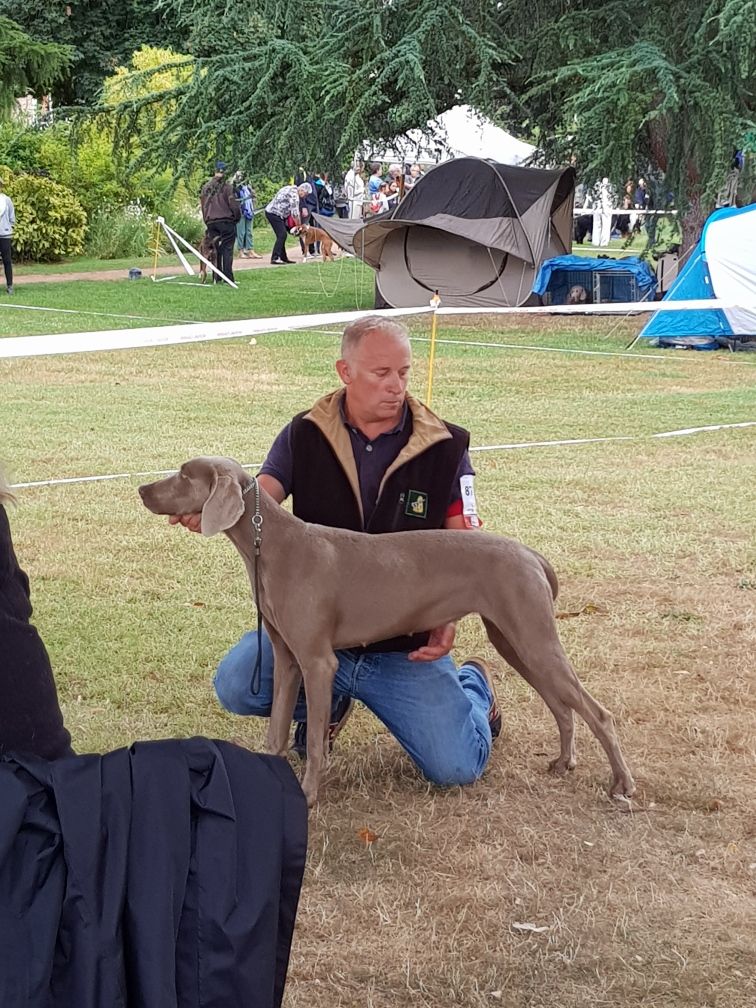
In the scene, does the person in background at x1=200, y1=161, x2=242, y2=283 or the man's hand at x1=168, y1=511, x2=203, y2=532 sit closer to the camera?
the man's hand at x1=168, y1=511, x2=203, y2=532

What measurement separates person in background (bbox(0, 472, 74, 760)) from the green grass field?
119cm

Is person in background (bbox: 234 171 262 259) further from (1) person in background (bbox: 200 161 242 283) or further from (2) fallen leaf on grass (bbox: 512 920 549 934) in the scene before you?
(2) fallen leaf on grass (bbox: 512 920 549 934)

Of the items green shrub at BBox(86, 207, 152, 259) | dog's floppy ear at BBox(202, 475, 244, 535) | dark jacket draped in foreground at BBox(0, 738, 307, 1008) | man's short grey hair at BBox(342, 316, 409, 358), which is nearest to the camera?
dark jacket draped in foreground at BBox(0, 738, 307, 1008)

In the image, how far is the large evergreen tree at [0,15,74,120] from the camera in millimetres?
24156

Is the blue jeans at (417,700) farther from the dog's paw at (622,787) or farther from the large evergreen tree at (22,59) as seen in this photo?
the large evergreen tree at (22,59)

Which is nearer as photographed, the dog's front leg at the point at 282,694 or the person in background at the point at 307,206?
Answer: the dog's front leg at the point at 282,694

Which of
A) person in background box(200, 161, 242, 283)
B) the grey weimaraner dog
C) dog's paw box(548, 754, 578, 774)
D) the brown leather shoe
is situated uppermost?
person in background box(200, 161, 242, 283)

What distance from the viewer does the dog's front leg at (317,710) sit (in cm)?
376

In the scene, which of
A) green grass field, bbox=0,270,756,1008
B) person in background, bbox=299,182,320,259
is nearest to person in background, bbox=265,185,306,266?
person in background, bbox=299,182,320,259

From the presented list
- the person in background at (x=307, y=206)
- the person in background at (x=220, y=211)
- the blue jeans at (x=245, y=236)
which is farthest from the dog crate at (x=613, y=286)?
the blue jeans at (x=245, y=236)

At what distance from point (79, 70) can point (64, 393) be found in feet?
108

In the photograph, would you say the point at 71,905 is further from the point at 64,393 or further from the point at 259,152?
the point at 259,152

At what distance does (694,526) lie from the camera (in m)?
7.59

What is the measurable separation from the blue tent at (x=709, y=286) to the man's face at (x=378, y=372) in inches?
485
